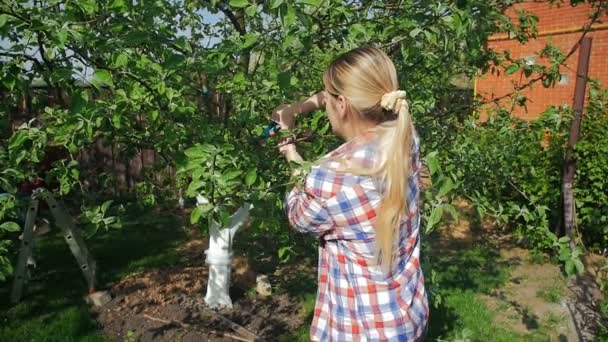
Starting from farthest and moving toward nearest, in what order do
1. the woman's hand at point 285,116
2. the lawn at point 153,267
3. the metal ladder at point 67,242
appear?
the metal ladder at point 67,242
the lawn at point 153,267
the woman's hand at point 285,116

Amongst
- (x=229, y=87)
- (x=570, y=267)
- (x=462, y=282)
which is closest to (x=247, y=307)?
(x=462, y=282)

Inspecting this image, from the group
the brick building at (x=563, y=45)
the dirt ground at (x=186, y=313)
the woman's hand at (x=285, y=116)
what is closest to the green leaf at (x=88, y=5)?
the woman's hand at (x=285, y=116)

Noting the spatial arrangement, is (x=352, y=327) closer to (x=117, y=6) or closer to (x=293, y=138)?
(x=293, y=138)

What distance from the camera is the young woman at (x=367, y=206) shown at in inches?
64.0

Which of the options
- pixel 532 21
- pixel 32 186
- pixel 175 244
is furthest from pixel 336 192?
pixel 32 186

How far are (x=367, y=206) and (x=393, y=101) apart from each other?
345mm

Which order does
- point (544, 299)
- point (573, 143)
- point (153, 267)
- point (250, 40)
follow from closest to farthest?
point (250, 40)
point (544, 299)
point (153, 267)
point (573, 143)

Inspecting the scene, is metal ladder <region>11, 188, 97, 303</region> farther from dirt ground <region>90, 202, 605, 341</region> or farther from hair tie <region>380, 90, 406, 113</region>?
hair tie <region>380, 90, 406, 113</region>

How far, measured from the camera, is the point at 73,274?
5.14 m

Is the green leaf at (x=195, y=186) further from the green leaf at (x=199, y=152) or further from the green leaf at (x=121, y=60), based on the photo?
the green leaf at (x=121, y=60)

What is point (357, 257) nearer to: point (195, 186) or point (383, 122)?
point (383, 122)

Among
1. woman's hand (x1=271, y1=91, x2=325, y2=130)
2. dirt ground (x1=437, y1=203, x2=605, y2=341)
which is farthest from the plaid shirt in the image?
dirt ground (x1=437, y1=203, x2=605, y2=341)

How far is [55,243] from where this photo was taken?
20.5 feet

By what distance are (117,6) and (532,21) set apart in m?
2.66
